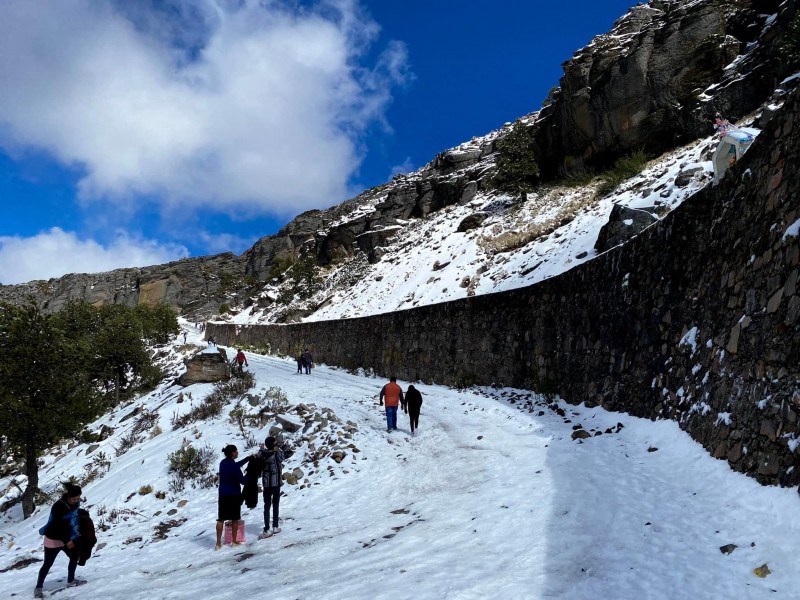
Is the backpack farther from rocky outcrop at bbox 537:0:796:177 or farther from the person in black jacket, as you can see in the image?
rocky outcrop at bbox 537:0:796:177

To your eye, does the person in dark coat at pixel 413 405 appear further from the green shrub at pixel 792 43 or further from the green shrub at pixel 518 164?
the green shrub at pixel 518 164

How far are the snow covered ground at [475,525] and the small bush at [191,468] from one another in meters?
0.27

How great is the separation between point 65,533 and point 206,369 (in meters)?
16.0

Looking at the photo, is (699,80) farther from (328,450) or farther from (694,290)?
(328,450)

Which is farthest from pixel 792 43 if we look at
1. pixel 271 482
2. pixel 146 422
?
pixel 146 422

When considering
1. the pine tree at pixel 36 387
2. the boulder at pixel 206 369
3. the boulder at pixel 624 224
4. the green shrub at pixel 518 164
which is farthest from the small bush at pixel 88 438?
the green shrub at pixel 518 164

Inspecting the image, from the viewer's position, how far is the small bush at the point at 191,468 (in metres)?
10.9

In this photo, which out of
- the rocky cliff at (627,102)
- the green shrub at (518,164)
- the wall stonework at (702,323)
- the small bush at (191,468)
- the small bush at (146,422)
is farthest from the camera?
the green shrub at (518,164)

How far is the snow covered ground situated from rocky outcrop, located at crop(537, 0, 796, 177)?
27.8 m

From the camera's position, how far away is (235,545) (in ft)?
24.7

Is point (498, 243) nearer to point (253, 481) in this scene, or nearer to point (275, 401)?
point (275, 401)

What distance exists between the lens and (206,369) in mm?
22406

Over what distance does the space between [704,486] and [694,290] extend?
3.32 meters

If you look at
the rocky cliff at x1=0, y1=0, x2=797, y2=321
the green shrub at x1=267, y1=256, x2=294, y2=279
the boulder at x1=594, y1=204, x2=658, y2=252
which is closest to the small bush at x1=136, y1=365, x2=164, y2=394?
the rocky cliff at x1=0, y1=0, x2=797, y2=321
